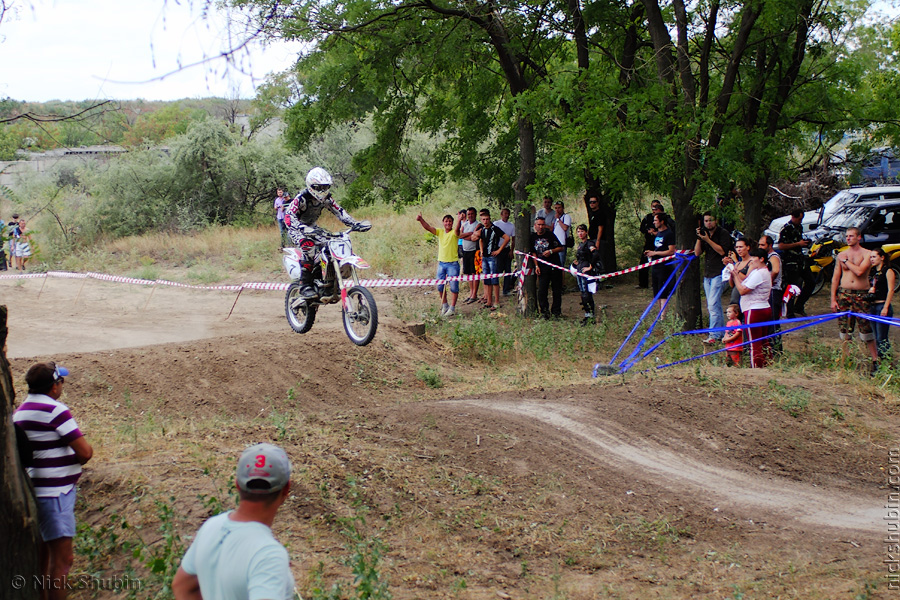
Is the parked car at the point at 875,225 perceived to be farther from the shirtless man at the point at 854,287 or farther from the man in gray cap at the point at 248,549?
the man in gray cap at the point at 248,549

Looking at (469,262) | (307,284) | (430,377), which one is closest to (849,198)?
(469,262)

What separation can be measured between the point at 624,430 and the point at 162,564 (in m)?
4.80

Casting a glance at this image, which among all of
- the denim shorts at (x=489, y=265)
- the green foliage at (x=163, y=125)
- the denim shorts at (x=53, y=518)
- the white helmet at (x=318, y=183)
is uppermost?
the green foliage at (x=163, y=125)

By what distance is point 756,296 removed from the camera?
9781mm

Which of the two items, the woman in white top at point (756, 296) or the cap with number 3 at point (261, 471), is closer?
the cap with number 3 at point (261, 471)

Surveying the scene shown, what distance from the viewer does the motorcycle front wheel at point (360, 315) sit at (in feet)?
29.5

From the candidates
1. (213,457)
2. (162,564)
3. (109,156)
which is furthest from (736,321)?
(109,156)

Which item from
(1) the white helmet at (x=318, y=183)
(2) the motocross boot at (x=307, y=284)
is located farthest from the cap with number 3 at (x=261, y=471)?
(2) the motocross boot at (x=307, y=284)

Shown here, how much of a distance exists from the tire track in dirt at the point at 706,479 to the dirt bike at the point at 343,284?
2.14 meters

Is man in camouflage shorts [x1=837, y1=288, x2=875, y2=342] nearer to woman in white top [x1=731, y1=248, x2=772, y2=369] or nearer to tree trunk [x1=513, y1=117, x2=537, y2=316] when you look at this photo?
woman in white top [x1=731, y1=248, x2=772, y2=369]

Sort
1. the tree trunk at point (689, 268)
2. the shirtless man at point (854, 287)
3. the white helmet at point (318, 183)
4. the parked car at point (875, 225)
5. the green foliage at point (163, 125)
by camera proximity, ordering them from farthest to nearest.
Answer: the green foliage at point (163, 125)
the parked car at point (875, 225)
the tree trunk at point (689, 268)
the shirtless man at point (854, 287)
the white helmet at point (318, 183)

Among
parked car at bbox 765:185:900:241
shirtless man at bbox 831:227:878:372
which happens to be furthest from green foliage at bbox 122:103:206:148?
shirtless man at bbox 831:227:878:372

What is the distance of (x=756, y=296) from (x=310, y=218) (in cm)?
598

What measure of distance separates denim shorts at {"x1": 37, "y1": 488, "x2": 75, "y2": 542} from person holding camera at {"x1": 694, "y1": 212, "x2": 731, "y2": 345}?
9.85 m
